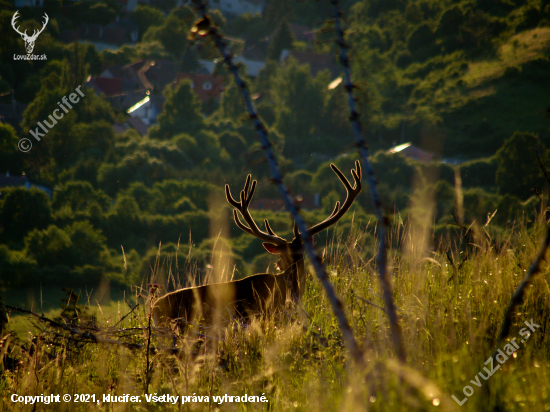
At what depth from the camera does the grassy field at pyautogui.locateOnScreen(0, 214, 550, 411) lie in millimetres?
2018

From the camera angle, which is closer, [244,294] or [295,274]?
[244,294]

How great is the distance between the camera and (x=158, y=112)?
257 ft

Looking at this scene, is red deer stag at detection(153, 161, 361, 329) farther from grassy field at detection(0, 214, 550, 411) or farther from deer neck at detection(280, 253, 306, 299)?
grassy field at detection(0, 214, 550, 411)

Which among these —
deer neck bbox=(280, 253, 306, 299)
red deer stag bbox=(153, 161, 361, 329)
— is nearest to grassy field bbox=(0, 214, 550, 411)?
red deer stag bbox=(153, 161, 361, 329)

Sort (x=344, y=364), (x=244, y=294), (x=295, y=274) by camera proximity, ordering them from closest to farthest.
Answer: (x=344, y=364) < (x=244, y=294) < (x=295, y=274)

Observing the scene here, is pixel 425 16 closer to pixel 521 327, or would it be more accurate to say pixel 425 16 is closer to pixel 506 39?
pixel 506 39

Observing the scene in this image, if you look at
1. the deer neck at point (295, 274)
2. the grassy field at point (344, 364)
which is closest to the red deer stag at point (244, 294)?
the deer neck at point (295, 274)

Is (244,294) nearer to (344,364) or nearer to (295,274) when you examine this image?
(295,274)

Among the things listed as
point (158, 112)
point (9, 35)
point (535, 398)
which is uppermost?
point (158, 112)

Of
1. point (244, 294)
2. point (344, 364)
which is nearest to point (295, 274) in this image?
point (244, 294)

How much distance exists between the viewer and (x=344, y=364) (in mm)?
2930

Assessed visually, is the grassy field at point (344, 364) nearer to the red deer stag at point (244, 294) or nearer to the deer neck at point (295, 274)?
the red deer stag at point (244, 294)

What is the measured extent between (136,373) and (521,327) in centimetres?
247

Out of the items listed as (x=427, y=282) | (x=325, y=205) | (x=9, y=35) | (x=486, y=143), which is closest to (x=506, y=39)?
(x=486, y=143)
